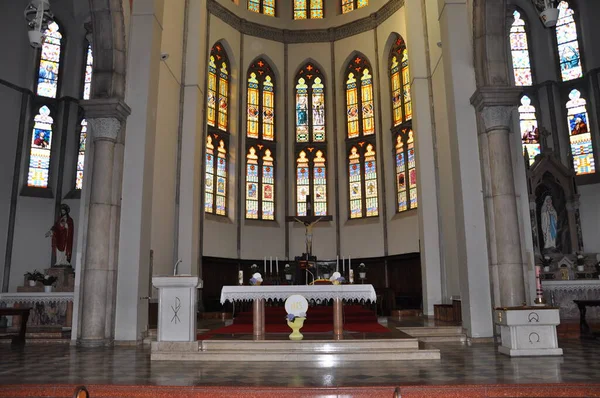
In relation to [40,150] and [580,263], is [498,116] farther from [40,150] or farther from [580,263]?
[40,150]

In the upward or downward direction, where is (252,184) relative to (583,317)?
upward

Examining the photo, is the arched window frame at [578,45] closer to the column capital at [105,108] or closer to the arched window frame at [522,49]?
the arched window frame at [522,49]

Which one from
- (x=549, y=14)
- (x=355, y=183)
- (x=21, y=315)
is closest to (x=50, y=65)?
(x=21, y=315)

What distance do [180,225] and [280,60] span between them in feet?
29.8

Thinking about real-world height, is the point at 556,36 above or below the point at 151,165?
above

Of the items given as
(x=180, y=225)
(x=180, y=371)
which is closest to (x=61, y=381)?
(x=180, y=371)

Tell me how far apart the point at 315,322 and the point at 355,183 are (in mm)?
9534

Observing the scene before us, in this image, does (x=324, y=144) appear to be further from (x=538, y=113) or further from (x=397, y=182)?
(x=538, y=113)

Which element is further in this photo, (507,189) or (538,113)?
(538,113)

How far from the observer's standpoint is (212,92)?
64.4 ft

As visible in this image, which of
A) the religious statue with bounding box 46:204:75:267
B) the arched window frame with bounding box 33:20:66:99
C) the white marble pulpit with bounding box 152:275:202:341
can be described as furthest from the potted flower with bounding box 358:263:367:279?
the arched window frame with bounding box 33:20:66:99

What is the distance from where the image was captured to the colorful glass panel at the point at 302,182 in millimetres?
21250

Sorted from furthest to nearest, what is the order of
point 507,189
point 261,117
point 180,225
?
point 261,117
point 180,225
point 507,189

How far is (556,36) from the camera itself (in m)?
20.2
